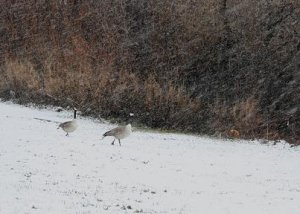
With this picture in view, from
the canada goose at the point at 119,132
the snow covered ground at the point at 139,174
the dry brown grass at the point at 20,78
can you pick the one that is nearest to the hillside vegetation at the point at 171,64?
the dry brown grass at the point at 20,78

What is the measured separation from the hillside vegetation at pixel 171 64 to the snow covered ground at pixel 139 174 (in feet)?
14.4

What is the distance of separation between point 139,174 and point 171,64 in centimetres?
1826

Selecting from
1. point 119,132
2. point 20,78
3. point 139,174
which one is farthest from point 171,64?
point 139,174

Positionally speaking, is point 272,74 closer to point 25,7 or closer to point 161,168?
point 161,168

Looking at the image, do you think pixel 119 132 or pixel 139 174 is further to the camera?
pixel 119 132

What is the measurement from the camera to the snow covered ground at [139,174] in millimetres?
12828

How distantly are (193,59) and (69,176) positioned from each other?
20.0 meters

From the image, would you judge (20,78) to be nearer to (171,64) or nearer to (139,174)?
(171,64)

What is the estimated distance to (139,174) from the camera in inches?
639

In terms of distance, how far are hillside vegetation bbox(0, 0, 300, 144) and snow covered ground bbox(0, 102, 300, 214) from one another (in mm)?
4402

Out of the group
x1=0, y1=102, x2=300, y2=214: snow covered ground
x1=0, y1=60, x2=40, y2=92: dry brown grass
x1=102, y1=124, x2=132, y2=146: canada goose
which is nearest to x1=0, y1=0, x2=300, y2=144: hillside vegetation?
x1=0, y1=60, x2=40, y2=92: dry brown grass

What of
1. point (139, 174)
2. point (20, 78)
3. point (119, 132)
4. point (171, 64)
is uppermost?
point (171, 64)

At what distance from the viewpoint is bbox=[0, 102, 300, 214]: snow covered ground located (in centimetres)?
1283

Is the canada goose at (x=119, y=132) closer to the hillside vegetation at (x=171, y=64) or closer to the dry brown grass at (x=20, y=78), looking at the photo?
the hillside vegetation at (x=171, y=64)
